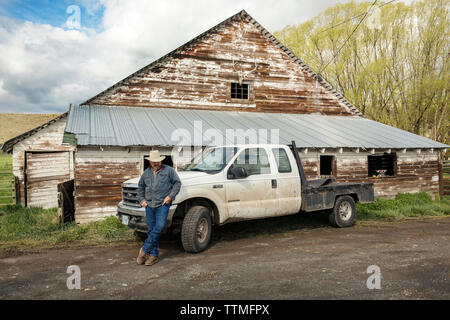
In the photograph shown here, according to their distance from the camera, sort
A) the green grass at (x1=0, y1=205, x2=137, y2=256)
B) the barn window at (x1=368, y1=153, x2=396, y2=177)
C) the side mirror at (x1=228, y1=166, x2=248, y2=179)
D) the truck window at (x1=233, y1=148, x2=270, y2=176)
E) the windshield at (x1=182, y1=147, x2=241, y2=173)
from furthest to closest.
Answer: the barn window at (x1=368, y1=153, x2=396, y2=177), the green grass at (x1=0, y1=205, x2=137, y2=256), the truck window at (x1=233, y1=148, x2=270, y2=176), the windshield at (x1=182, y1=147, x2=241, y2=173), the side mirror at (x1=228, y1=166, x2=248, y2=179)

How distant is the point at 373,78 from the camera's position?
25.4 meters

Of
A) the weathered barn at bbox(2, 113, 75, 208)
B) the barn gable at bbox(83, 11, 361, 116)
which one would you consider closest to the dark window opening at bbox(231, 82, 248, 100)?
the barn gable at bbox(83, 11, 361, 116)

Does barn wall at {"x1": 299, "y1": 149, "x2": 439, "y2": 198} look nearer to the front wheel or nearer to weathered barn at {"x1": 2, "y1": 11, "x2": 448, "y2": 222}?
weathered barn at {"x1": 2, "y1": 11, "x2": 448, "y2": 222}

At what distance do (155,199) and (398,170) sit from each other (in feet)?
40.5

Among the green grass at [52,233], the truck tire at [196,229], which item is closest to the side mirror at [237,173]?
the truck tire at [196,229]

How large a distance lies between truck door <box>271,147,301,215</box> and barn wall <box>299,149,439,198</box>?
4230 mm

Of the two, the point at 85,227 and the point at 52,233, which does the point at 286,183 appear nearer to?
the point at 85,227

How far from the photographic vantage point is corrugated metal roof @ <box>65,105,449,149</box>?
9.84 meters

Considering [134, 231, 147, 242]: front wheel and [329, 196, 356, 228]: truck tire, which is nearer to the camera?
[134, 231, 147, 242]: front wheel

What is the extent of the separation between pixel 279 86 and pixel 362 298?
12718mm

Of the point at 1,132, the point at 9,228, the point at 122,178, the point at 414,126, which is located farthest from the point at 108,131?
the point at 1,132

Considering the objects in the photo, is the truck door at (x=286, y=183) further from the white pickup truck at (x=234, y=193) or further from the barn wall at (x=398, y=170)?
the barn wall at (x=398, y=170)

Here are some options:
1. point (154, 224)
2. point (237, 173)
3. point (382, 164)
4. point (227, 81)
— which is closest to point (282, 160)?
point (237, 173)

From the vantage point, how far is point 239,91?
14852 millimetres
